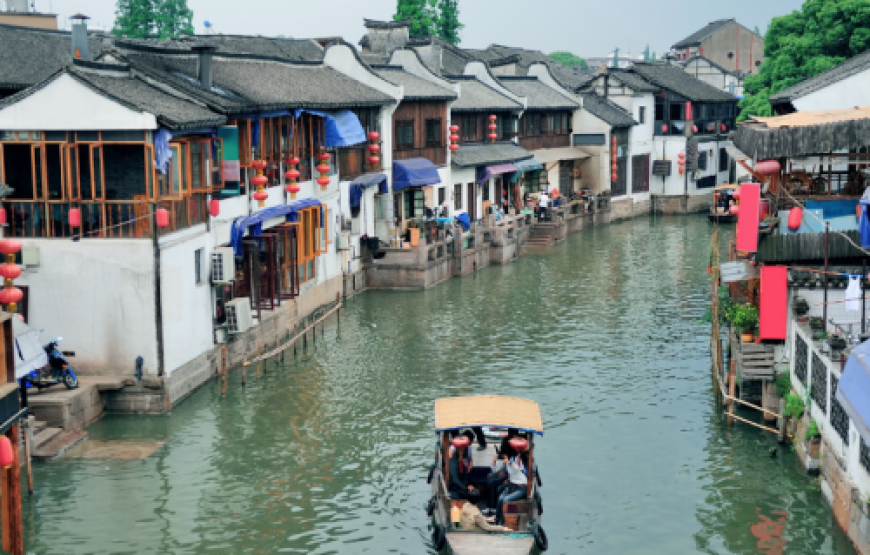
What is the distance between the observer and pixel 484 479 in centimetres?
2098

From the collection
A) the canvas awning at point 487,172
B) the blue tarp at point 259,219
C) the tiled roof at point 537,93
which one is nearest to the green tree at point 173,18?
the tiled roof at point 537,93

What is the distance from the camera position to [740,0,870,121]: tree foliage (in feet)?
173

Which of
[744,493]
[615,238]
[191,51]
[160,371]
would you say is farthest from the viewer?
[615,238]

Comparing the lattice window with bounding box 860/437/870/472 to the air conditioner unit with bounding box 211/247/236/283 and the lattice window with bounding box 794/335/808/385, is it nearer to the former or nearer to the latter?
the lattice window with bounding box 794/335/808/385

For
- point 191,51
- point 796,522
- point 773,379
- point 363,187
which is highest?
point 191,51

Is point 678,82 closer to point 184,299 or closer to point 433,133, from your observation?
point 433,133

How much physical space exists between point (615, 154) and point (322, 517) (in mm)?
50969

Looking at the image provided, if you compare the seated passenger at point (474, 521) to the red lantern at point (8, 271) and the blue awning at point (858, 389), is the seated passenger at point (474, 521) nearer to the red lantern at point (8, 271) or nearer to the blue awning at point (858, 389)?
the blue awning at point (858, 389)

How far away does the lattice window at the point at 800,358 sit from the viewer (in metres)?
23.2

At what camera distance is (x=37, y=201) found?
88.9ft

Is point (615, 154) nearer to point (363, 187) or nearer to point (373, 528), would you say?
point (363, 187)

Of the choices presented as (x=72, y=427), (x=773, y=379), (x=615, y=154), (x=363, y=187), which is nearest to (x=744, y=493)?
(x=773, y=379)

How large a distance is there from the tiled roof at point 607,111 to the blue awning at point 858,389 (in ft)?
165

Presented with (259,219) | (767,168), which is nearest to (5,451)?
(259,219)
